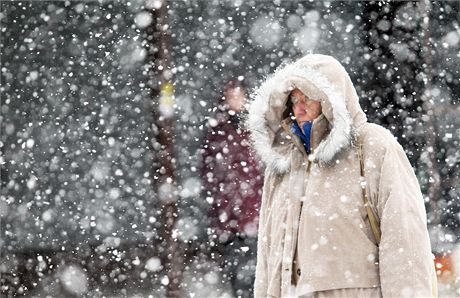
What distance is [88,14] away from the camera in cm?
705

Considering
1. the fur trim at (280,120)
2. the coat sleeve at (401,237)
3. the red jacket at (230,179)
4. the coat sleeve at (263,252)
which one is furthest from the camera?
the red jacket at (230,179)

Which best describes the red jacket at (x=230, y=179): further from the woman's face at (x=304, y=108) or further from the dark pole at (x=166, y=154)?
the woman's face at (x=304, y=108)

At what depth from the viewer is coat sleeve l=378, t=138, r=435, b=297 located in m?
1.99

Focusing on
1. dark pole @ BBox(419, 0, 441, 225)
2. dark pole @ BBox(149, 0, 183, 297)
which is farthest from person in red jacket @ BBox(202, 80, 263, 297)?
dark pole @ BBox(419, 0, 441, 225)

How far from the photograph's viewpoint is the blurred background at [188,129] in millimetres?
6324

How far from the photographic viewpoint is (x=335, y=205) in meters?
2.16

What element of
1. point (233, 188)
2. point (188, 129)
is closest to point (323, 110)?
point (233, 188)

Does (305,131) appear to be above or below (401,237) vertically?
above

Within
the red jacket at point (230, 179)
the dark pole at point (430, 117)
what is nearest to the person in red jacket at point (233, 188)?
the red jacket at point (230, 179)

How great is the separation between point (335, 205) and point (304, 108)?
0.46 m

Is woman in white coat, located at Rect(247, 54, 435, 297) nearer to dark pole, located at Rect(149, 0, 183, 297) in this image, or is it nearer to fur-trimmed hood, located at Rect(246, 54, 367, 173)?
fur-trimmed hood, located at Rect(246, 54, 367, 173)

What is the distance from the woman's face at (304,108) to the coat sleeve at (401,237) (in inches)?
14.9

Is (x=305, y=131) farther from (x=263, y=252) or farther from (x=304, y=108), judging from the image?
(x=263, y=252)

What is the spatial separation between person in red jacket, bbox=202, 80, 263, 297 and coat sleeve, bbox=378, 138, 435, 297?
4.23 m
